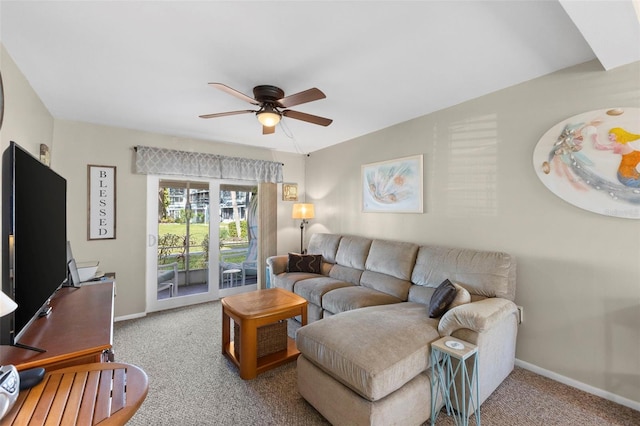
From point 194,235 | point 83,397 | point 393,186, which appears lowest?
point 83,397

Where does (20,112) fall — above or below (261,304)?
above

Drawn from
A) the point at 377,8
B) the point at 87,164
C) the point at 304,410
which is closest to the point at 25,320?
the point at 304,410

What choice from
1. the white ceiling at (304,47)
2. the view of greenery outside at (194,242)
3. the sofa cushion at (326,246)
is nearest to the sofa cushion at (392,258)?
Answer: the sofa cushion at (326,246)

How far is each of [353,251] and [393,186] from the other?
3.30 ft

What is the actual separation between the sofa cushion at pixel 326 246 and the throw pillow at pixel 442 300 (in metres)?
1.90

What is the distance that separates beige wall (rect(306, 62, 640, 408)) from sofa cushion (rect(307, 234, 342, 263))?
1231 millimetres

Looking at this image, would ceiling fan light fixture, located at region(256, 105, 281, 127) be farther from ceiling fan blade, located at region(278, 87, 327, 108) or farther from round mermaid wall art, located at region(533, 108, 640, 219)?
round mermaid wall art, located at region(533, 108, 640, 219)

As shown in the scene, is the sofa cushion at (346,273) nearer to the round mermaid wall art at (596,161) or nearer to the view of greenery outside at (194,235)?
the view of greenery outside at (194,235)

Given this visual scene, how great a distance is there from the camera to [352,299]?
283cm

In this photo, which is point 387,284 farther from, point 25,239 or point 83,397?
point 25,239

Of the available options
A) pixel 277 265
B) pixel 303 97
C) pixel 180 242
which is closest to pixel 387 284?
pixel 277 265

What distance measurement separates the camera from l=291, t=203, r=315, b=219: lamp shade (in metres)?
4.64

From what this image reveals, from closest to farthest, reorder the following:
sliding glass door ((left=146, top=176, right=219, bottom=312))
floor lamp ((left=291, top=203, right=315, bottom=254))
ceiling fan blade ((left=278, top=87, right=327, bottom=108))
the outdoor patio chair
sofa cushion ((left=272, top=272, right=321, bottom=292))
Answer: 1. ceiling fan blade ((left=278, top=87, right=327, bottom=108))
2. sofa cushion ((left=272, top=272, right=321, bottom=292))
3. sliding glass door ((left=146, top=176, right=219, bottom=312))
4. the outdoor patio chair
5. floor lamp ((left=291, top=203, right=315, bottom=254))

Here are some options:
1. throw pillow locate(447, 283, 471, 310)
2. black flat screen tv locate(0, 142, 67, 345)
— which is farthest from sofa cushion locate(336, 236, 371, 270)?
black flat screen tv locate(0, 142, 67, 345)
